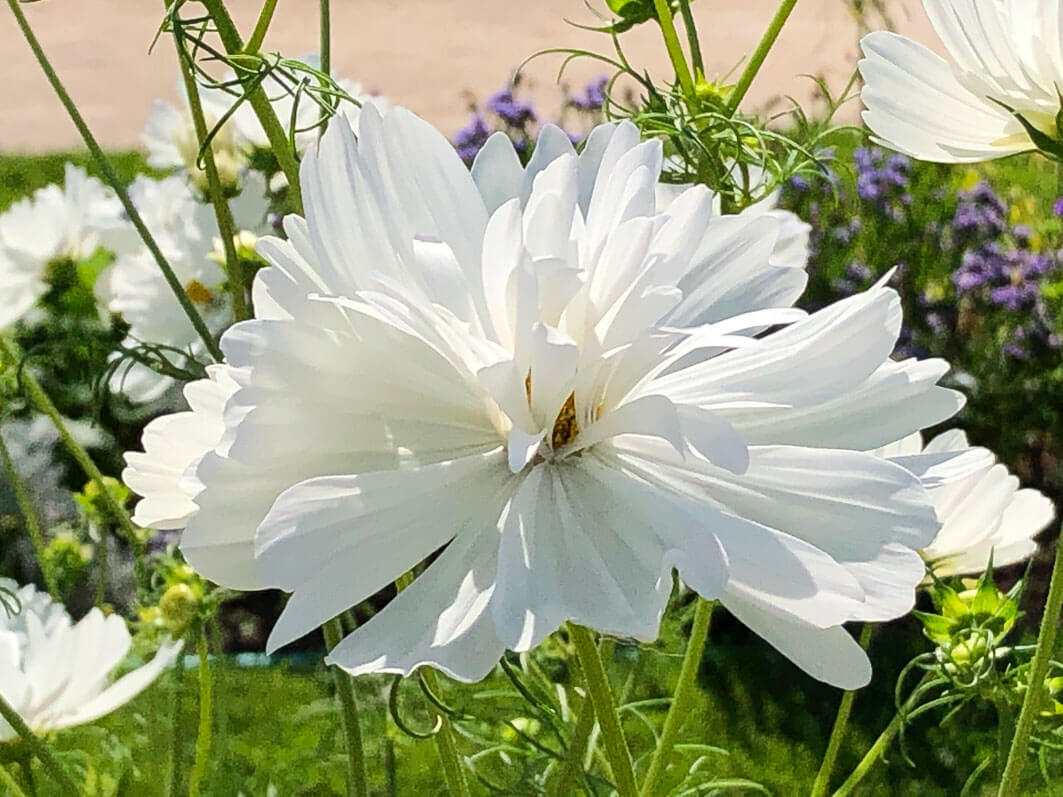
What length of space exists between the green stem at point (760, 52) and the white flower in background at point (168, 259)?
11.5 inches

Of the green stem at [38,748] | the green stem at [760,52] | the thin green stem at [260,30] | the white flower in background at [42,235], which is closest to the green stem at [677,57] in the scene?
the green stem at [760,52]

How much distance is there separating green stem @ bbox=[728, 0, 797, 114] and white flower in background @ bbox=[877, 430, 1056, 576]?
124 millimetres

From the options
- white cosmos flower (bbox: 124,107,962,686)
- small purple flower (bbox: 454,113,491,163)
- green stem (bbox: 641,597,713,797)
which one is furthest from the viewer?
small purple flower (bbox: 454,113,491,163)

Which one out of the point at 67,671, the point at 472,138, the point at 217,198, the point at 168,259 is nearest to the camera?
the point at 217,198

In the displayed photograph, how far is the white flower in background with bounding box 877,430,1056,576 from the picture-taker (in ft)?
1.49

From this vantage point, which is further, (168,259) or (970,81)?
(168,259)

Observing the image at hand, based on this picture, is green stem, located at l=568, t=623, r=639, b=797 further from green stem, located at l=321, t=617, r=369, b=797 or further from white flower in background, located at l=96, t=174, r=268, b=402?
white flower in background, located at l=96, t=174, r=268, b=402

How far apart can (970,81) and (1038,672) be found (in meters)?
0.15

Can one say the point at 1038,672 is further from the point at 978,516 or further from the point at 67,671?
the point at 67,671

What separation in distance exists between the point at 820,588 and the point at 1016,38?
Result: 18 centimetres

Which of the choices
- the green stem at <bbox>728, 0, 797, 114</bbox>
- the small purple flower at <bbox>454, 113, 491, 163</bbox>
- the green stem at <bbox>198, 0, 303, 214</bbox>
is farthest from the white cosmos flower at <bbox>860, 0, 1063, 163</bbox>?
the small purple flower at <bbox>454, 113, 491, 163</bbox>

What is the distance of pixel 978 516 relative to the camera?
47cm

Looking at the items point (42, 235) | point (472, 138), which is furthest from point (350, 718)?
point (472, 138)

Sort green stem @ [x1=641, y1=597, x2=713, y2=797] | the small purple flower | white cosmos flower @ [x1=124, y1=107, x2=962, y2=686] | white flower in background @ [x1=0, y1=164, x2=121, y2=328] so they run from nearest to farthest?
white cosmos flower @ [x1=124, y1=107, x2=962, y2=686]
green stem @ [x1=641, y1=597, x2=713, y2=797]
white flower in background @ [x1=0, y1=164, x2=121, y2=328]
the small purple flower
